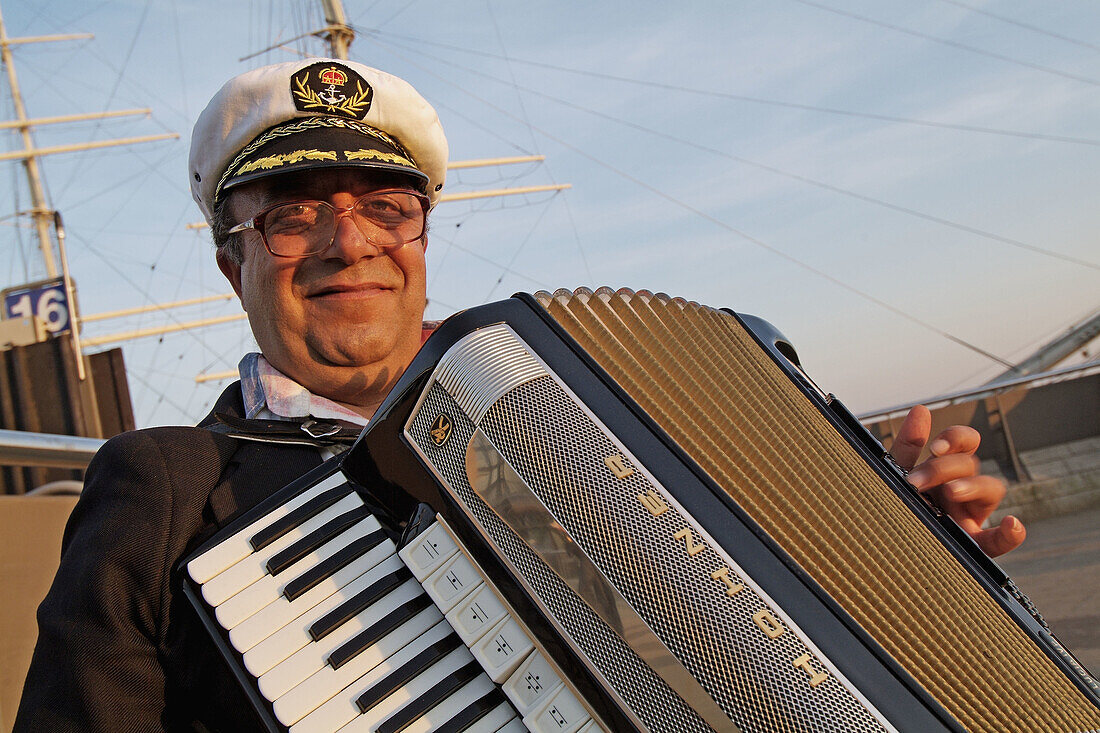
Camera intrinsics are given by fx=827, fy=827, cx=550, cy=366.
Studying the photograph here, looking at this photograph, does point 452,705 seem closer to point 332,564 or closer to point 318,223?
point 332,564

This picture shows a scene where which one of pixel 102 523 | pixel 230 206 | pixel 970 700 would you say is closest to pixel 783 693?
pixel 970 700

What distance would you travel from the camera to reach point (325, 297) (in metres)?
1.66

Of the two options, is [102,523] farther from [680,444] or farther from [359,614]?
[680,444]

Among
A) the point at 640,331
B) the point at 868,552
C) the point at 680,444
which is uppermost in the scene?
the point at 640,331

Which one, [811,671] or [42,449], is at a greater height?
[42,449]

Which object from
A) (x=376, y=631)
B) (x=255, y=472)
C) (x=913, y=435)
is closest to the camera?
(x=376, y=631)

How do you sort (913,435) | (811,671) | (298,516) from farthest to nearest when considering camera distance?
(913,435)
(298,516)
(811,671)

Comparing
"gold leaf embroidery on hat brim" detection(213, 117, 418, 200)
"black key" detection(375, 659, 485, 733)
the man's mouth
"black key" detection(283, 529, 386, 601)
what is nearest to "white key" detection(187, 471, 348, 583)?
"black key" detection(283, 529, 386, 601)

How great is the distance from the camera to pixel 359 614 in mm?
1069

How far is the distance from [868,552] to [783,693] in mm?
362

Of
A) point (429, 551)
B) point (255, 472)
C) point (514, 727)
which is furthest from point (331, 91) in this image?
point (514, 727)

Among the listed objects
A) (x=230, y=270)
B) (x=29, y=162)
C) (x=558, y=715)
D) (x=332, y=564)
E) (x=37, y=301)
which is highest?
(x=29, y=162)

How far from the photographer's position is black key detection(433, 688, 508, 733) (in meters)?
0.98

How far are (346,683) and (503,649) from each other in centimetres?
20
